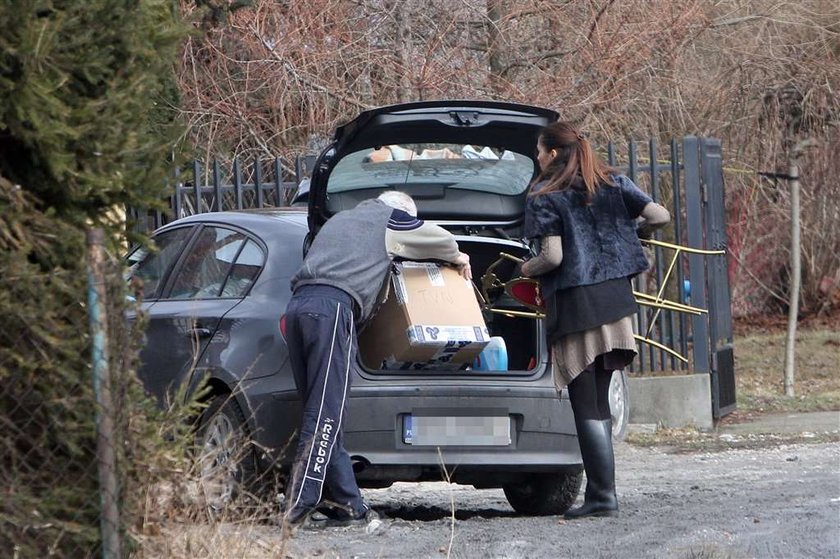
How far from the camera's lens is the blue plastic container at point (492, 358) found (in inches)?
279

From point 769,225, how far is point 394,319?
41.8 feet

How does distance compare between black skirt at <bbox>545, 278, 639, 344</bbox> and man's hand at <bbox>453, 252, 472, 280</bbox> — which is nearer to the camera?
black skirt at <bbox>545, 278, 639, 344</bbox>

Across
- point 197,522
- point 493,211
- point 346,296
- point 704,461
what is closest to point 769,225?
point 704,461

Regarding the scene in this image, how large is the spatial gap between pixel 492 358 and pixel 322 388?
1.17m

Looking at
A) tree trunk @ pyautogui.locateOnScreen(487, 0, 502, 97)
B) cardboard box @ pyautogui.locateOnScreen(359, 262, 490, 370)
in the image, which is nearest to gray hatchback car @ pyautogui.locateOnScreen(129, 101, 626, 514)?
cardboard box @ pyautogui.locateOnScreen(359, 262, 490, 370)

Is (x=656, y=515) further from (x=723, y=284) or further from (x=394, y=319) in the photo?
(x=723, y=284)

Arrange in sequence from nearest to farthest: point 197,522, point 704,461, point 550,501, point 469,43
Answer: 1. point 197,522
2. point 550,501
3. point 704,461
4. point 469,43

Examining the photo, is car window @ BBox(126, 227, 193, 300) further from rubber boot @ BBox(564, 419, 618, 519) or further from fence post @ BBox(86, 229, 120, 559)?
fence post @ BBox(86, 229, 120, 559)

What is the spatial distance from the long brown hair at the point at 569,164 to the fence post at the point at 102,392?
2.72m

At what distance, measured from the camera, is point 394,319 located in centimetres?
668

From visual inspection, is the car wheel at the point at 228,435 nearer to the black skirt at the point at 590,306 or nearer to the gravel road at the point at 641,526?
the gravel road at the point at 641,526

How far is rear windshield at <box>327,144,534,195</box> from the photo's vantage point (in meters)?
7.25

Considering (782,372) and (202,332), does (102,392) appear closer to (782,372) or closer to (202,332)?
(202,332)

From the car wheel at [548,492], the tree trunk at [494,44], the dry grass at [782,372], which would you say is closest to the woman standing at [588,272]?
the car wheel at [548,492]
